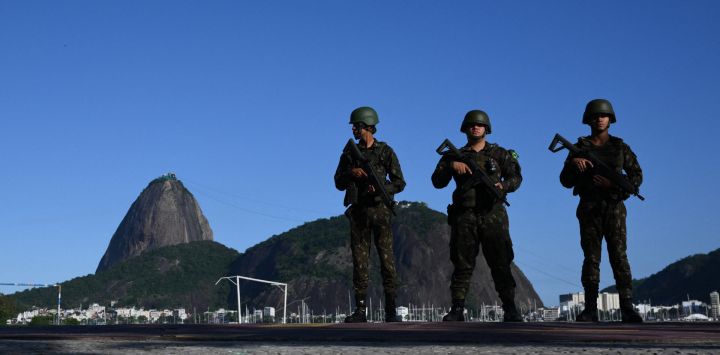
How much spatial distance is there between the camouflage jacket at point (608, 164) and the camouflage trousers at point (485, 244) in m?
0.83

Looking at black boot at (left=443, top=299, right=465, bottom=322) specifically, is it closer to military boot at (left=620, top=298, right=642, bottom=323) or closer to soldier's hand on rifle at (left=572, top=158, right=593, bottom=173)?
military boot at (left=620, top=298, right=642, bottom=323)

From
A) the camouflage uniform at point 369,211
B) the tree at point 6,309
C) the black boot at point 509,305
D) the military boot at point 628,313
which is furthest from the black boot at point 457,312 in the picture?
the tree at point 6,309

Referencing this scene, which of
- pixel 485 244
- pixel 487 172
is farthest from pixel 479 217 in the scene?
pixel 487 172

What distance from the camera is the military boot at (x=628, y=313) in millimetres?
9094

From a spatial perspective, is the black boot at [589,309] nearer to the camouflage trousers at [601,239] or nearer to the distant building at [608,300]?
the camouflage trousers at [601,239]

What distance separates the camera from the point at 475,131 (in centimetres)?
1044

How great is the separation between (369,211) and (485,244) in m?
1.43

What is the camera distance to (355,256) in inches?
432

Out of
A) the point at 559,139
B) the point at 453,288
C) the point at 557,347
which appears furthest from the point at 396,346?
the point at 559,139

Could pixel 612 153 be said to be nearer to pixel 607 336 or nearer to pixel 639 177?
pixel 639 177

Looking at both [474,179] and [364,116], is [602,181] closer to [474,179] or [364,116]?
[474,179]

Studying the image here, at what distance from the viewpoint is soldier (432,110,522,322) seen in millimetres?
10203

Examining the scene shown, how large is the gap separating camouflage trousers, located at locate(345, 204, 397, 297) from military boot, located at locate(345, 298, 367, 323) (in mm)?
128

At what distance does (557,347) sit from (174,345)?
2629mm
